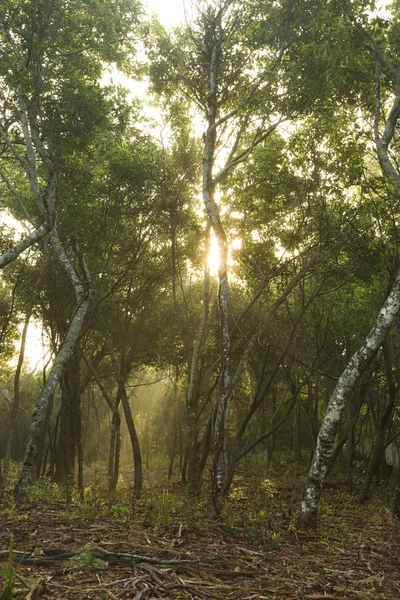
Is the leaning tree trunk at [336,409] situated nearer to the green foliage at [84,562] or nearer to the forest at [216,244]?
the forest at [216,244]

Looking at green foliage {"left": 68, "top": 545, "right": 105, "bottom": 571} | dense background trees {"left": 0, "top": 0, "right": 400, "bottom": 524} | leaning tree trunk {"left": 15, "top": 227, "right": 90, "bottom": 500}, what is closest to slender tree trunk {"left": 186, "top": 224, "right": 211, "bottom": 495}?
dense background trees {"left": 0, "top": 0, "right": 400, "bottom": 524}

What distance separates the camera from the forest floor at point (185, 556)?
4746mm

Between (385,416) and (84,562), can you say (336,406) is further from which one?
(385,416)

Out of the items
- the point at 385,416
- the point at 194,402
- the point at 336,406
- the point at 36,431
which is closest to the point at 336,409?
the point at 336,406

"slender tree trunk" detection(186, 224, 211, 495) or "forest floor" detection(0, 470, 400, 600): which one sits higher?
"slender tree trunk" detection(186, 224, 211, 495)

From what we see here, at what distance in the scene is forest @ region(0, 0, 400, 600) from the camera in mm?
6148

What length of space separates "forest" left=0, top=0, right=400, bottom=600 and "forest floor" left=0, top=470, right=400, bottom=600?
0.04 meters

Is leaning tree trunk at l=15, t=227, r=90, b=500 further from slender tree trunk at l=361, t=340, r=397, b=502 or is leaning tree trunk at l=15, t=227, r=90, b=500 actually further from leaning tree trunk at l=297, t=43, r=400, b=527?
slender tree trunk at l=361, t=340, r=397, b=502

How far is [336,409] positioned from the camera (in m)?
8.04

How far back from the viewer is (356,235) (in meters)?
12.5

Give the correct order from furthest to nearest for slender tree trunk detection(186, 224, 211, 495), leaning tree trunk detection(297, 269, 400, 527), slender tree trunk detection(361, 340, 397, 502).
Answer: slender tree trunk detection(361, 340, 397, 502), slender tree trunk detection(186, 224, 211, 495), leaning tree trunk detection(297, 269, 400, 527)

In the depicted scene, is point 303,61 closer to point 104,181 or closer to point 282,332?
point 104,181

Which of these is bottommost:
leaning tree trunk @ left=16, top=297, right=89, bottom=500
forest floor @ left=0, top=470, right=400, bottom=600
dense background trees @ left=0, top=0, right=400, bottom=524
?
forest floor @ left=0, top=470, right=400, bottom=600

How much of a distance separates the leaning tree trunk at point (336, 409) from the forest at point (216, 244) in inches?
1.5
